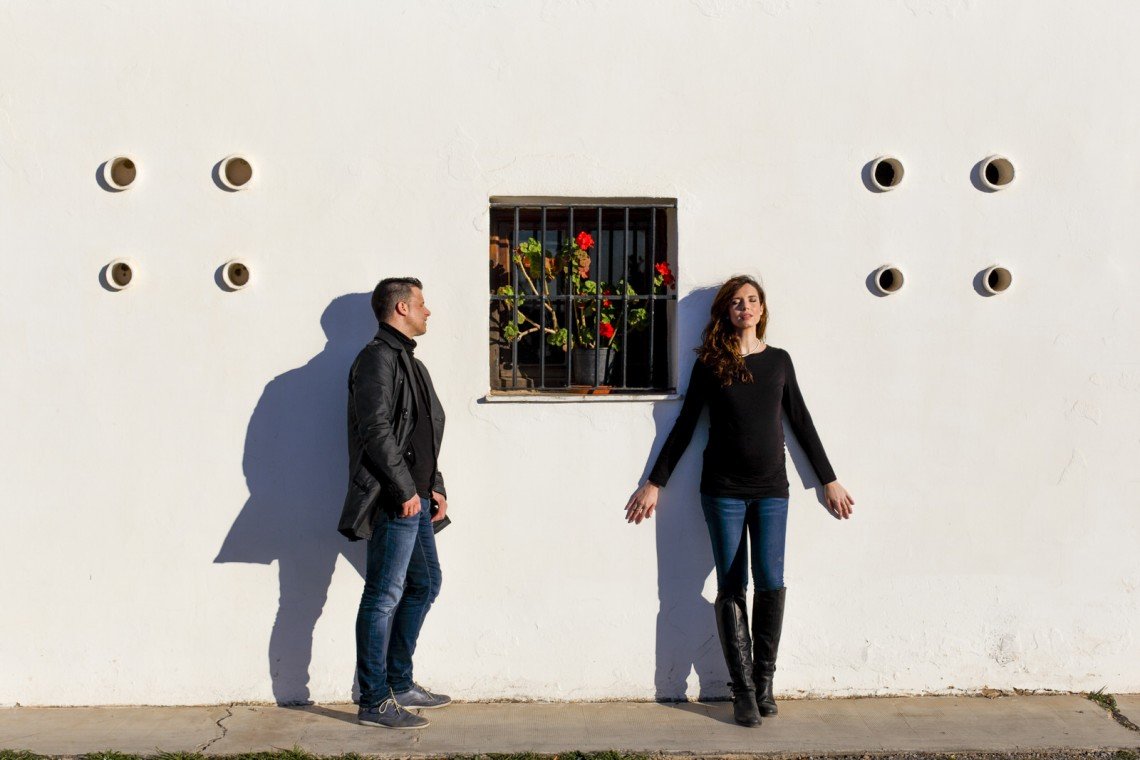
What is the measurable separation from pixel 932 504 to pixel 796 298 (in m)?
1.13

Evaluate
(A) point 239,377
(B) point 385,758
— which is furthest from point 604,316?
(B) point 385,758

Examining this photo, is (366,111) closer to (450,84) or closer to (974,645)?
(450,84)

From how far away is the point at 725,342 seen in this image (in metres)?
4.66

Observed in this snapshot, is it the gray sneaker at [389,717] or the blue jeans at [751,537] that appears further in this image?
the blue jeans at [751,537]

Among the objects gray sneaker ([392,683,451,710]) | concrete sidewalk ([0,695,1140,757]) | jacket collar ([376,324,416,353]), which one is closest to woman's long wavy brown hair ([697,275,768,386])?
jacket collar ([376,324,416,353])

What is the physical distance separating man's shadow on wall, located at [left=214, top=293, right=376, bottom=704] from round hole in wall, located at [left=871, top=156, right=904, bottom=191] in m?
2.32

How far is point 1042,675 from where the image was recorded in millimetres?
4934

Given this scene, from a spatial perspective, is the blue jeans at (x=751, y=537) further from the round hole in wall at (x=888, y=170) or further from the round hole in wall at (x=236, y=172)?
the round hole in wall at (x=236, y=172)

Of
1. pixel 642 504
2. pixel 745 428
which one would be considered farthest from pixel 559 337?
pixel 745 428

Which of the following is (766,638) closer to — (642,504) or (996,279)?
(642,504)

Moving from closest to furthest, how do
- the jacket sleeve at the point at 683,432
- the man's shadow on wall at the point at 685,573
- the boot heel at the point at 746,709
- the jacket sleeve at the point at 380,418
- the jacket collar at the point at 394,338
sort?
the jacket sleeve at the point at 380,418, the jacket collar at the point at 394,338, the boot heel at the point at 746,709, the jacket sleeve at the point at 683,432, the man's shadow on wall at the point at 685,573

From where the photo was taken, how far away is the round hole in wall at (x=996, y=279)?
15.8 feet

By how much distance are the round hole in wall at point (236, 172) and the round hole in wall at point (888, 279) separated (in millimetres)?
2798

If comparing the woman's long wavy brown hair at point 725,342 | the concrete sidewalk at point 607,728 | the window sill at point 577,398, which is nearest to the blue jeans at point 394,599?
the concrete sidewalk at point 607,728
